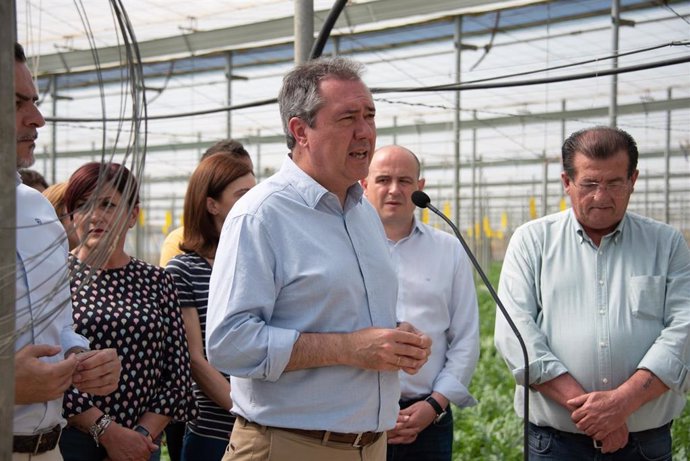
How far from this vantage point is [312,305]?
2.27 metres

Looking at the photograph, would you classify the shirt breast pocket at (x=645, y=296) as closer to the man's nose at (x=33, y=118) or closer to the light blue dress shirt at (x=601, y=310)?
the light blue dress shirt at (x=601, y=310)

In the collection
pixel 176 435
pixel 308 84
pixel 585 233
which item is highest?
pixel 308 84

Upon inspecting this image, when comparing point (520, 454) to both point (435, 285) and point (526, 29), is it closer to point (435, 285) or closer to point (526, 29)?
point (435, 285)

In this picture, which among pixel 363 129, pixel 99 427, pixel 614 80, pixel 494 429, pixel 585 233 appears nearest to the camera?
pixel 363 129

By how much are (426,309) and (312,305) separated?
45.6 inches

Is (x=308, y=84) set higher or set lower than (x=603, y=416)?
higher

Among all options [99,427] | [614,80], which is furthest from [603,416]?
[614,80]

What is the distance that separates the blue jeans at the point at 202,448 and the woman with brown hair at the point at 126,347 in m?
0.20

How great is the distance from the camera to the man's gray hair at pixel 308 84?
2.40 metres


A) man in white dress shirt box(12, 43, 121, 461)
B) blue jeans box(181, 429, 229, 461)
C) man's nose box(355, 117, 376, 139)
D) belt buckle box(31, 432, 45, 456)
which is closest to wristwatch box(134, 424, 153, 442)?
blue jeans box(181, 429, 229, 461)

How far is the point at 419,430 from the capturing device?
123 inches

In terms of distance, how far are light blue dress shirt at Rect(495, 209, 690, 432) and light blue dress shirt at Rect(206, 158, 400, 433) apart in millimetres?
837

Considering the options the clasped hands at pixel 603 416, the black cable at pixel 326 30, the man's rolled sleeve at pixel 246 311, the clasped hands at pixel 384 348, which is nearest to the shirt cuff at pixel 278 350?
the man's rolled sleeve at pixel 246 311

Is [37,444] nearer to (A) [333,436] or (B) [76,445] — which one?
(B) [76,445]
